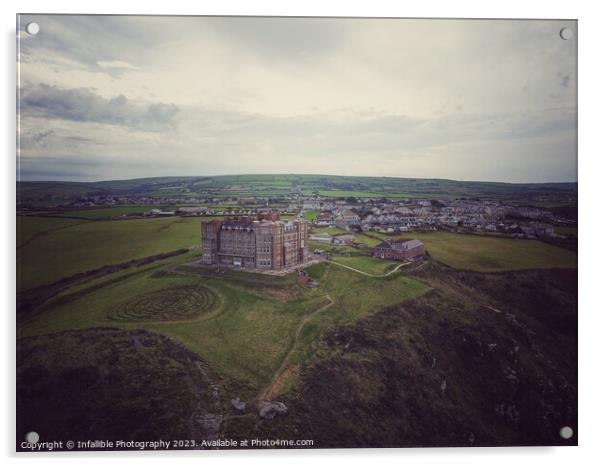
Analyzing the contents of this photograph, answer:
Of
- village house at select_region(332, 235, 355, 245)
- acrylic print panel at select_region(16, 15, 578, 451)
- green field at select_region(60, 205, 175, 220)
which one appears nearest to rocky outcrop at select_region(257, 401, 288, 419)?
acrylic print panel at select_region(16, 15, 578, 451)

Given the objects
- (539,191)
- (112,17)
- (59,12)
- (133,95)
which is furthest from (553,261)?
(59,12)

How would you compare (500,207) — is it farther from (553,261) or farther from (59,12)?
(59,12)

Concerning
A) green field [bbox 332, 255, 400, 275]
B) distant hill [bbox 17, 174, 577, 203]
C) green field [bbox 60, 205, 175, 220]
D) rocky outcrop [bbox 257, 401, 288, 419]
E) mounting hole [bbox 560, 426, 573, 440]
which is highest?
distant hill [bbox 17, 174, 577, 203]

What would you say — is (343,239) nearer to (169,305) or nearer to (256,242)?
(256,242)

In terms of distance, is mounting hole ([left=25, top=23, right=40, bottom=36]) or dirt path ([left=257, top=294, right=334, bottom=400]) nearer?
dirt path ([left=257, top=294, right=334, bottom=400])

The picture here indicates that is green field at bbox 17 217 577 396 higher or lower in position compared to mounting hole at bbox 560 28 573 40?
lower

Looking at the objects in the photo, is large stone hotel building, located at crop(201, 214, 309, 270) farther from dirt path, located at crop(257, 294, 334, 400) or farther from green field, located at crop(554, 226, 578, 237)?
green field, located at crop(554, 226, 578, 237)

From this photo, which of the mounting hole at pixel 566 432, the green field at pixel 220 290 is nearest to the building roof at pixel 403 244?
the green field at pixel 220 290
